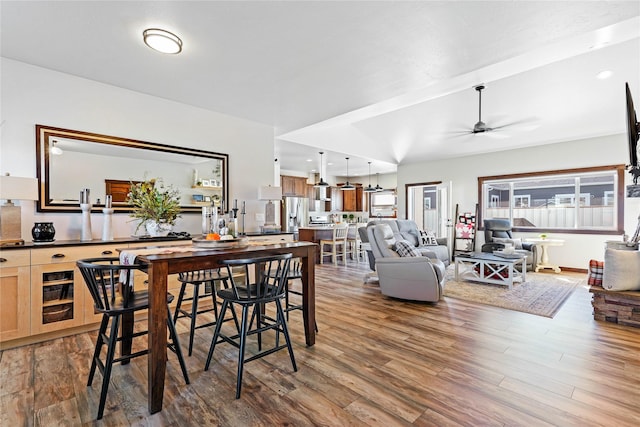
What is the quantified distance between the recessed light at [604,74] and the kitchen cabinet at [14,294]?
22.0ft

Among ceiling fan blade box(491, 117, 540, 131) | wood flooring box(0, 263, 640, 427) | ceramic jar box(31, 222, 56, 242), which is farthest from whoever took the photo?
ceiling fan blade box(491, 117, 540, 131)

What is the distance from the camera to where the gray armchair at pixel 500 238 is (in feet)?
19.0

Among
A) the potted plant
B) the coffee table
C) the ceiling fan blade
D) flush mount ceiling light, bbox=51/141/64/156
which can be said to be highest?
the ceiling fan blade

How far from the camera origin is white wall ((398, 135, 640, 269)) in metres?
5.48

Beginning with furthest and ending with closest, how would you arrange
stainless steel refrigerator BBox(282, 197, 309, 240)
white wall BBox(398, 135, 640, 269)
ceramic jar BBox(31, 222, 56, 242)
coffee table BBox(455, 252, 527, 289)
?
1. stainless steel refrigerator BBox(282, 197, 309, 240)
2. white wall BBox(398, 135, 640, 269)
3. coffee table BBox(455, 252, 527, 289)
4. ceramic jar BBox(31, 222, 56, 242)

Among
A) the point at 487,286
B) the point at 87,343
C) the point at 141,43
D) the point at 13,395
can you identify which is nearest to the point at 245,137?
the point at 141,43

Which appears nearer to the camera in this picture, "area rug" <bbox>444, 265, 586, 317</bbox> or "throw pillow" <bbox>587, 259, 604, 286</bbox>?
"throw pillow" <bbox>587, 259, 604, 286</bbox>

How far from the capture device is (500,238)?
6.12m

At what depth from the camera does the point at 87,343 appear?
2.64 meters

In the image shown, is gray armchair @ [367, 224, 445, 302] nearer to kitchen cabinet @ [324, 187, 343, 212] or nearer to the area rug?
the area rug

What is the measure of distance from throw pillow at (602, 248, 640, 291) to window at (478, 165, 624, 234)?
11.1 ft

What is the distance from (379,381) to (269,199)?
309 centimetres

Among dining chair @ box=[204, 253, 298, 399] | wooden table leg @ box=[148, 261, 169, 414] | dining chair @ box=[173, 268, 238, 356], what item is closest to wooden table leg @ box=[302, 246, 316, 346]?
dining chair @ box=[204, 253, 298, 399]

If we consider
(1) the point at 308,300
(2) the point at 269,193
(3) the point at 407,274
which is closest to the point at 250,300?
(1) the point at 308,300
